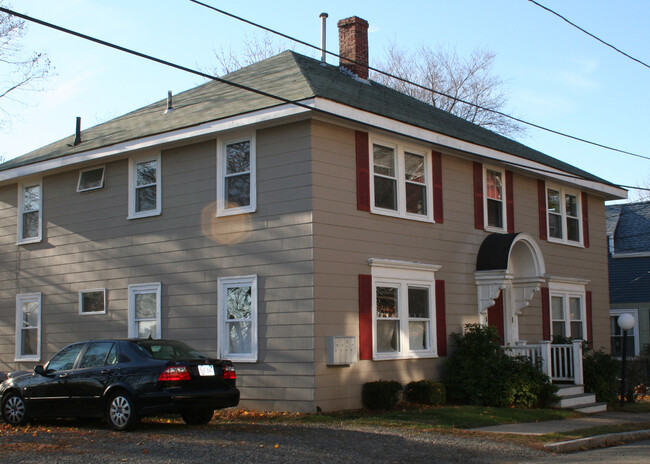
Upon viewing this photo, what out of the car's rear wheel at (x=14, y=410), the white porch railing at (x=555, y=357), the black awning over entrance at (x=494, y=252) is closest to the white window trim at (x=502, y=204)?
the black awning over entrance at (x=494, y=252)

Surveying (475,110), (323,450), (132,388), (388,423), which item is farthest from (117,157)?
(475,110)

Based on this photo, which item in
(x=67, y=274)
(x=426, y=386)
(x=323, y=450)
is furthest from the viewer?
(x=67, y=274)

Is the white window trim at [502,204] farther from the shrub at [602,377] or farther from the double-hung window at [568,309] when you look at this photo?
the shrub at [602,377]

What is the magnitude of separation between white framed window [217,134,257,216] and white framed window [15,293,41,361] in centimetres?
667

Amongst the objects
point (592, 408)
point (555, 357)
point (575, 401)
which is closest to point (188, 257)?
point (575, 401)

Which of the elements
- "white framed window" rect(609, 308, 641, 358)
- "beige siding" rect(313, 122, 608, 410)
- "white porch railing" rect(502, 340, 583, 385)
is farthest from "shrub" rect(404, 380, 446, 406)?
"white framed window" rect(609, 308, 641, 358)

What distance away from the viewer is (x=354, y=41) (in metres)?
20.7

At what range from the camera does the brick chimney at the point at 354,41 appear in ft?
68.0

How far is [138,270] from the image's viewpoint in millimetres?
17781

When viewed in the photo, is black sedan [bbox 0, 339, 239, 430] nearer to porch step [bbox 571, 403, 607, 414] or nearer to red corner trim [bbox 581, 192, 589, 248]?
porch step [bbox 571, 403, 607, 414]

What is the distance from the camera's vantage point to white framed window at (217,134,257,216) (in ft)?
52.4

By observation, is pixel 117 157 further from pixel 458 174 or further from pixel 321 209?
pixel 458 174

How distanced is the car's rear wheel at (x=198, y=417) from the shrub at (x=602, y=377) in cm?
1020

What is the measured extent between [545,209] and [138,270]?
1102 cm
